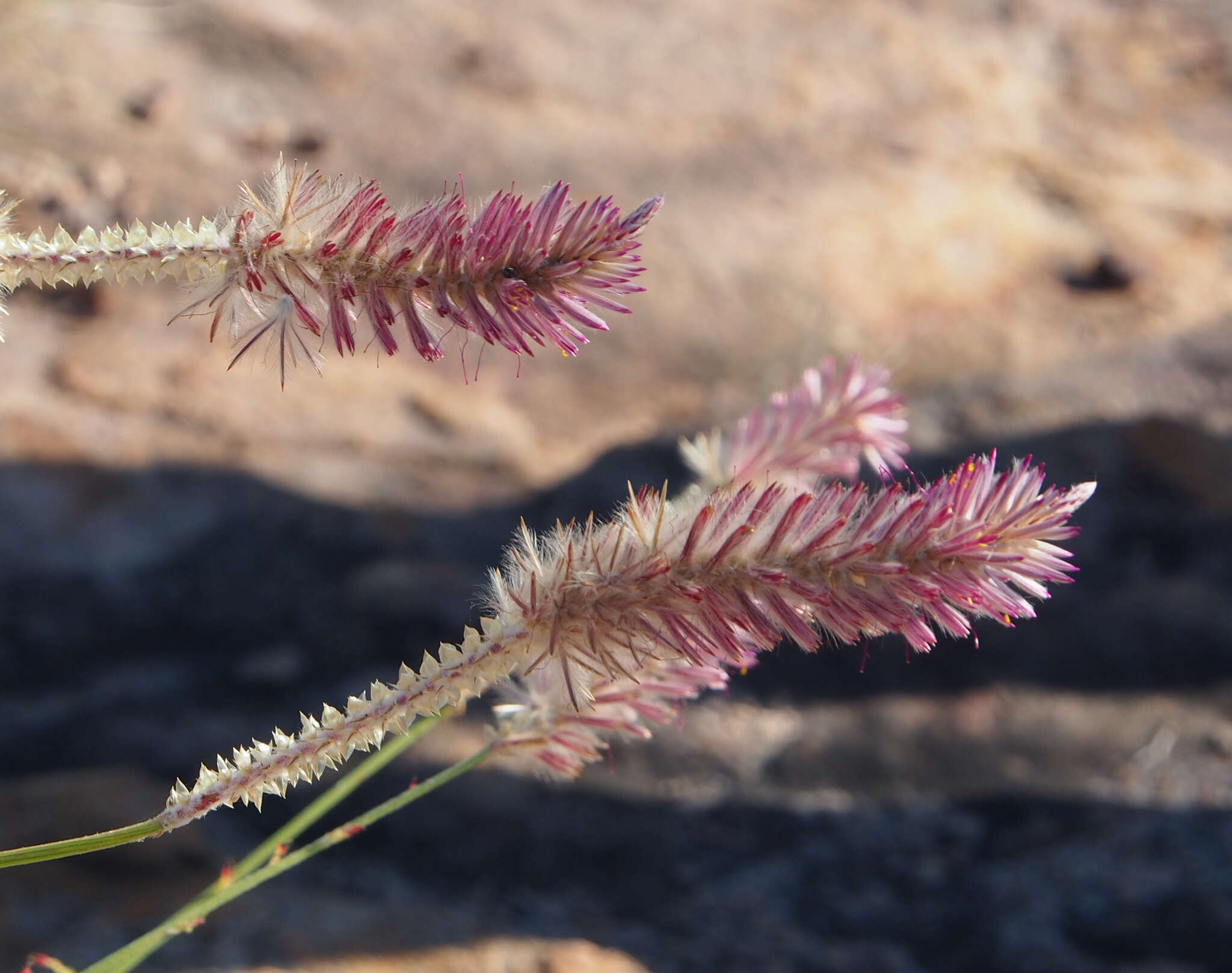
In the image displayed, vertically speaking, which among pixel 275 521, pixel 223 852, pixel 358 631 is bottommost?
pixel 223 852

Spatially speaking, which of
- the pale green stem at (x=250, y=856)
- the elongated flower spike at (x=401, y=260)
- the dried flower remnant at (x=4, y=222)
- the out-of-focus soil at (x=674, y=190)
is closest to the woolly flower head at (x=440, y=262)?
the elongated flower spike at (x=401, y=260)

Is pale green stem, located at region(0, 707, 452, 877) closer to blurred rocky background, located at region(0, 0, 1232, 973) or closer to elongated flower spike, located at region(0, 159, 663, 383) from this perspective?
elongated flower spike, located at region(0, 159, 663, 383)

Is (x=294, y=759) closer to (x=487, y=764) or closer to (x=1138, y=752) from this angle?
(x=487, y=764)

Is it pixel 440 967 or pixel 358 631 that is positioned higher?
pixel 358 631

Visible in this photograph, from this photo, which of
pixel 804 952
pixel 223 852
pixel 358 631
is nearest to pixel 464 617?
pixel 358 631

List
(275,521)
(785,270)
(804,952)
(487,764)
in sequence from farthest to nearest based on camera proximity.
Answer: (785,270)
(275,521)
(487,764)
(804,952)

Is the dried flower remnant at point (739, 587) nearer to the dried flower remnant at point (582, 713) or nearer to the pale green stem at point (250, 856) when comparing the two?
the pale green stem at point (250, 856)
